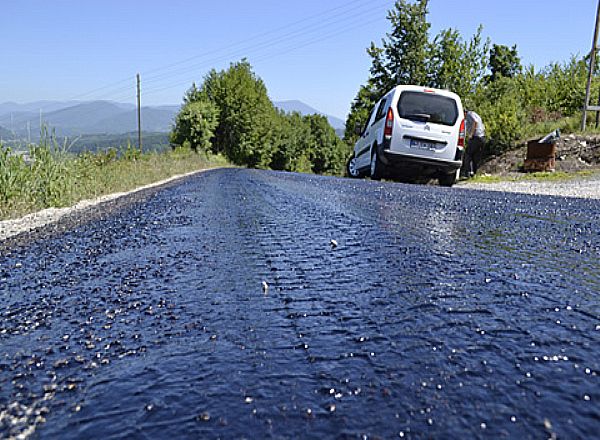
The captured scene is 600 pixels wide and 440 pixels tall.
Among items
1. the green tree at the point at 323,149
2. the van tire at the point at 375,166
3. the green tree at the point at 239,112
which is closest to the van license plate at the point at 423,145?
the van tire at the point at 375,166

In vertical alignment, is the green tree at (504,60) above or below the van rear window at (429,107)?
above

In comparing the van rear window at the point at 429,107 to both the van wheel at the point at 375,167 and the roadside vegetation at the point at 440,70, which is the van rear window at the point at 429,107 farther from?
the roadside vegetation at the point at 440,70

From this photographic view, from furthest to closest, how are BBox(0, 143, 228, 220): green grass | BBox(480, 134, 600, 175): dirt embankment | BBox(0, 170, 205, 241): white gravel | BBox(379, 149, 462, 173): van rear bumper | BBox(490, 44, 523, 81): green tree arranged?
BBox(490, 44, 523, 81): green tree → BBox(480, 134, 600, 175): dirt embankment → BBox(379, 149, 462, 173): van rear bumper → BBox(0, 143, 228, 220): green grass → BBox(0, 170, 205, 241): white gravel

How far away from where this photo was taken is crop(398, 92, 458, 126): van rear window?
12250mm

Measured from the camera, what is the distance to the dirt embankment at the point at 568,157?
16.4 meters

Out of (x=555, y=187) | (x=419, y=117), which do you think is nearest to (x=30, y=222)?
(x=419, y=117)

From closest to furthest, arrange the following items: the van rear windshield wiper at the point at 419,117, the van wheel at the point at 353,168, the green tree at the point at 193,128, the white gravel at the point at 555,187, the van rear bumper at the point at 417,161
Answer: the white gravel at the point at 555,187, the van rear windshield wiper at the point at 419,117, the van rear bumper at the point at 417,161, the van wheel at the point at 353,168, the green tree at the point at 193,128

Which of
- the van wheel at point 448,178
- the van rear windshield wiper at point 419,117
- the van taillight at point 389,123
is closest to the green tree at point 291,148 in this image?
the van wheel at point 448,178

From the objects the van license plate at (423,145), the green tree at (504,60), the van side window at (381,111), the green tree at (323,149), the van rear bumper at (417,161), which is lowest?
the green tree at (323,149)

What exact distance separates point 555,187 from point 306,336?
11.8 meters

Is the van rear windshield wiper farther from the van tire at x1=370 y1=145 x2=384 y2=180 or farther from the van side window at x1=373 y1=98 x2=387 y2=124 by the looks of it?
the van tire at x1=370 y1=145 x2=384 y2=180

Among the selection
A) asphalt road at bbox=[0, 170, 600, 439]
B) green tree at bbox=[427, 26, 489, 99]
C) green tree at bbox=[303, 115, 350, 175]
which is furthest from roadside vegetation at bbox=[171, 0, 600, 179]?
green tree at bbox=[303, 115, 350, 175]

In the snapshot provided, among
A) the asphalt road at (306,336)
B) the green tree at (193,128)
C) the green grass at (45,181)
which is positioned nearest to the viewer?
the asphalt road at (306,336)

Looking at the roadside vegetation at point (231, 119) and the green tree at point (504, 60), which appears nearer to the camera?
the roadside vegetation at point (231, 119)
